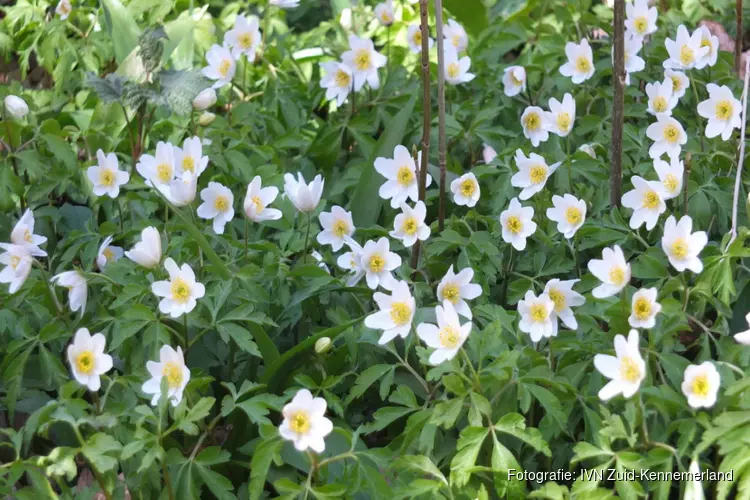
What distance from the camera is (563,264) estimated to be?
240 cm

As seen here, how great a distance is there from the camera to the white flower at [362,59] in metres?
2.88

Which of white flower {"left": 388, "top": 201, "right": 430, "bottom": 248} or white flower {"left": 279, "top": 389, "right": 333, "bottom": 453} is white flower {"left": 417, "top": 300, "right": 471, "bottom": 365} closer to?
white flower {"left": 279, "top": 389, "right": 333, "bottom": 453}

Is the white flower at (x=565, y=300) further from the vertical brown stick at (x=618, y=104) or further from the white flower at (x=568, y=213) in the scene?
the vertical brown stick at (x=618, y=104)

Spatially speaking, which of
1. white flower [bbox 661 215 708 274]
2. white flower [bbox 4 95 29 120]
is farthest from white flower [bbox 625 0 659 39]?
white flower [bbox 4 95 29 120]

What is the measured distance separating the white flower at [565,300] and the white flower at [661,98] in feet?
2.65

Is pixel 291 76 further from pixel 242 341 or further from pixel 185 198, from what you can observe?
pixel 242 341

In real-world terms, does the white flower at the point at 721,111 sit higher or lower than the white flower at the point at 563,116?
higher

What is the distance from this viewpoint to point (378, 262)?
2270mm

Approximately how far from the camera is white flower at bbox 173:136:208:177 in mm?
2457

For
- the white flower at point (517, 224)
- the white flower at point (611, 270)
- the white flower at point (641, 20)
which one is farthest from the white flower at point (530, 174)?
the white flower at point (641, 20)

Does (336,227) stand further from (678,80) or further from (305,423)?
(678,80)

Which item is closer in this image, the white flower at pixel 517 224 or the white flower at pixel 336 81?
the white flower at pixel 517 224

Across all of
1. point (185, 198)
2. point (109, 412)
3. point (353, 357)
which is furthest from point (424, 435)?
point (185, 198)

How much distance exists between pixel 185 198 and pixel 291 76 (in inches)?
51.6
